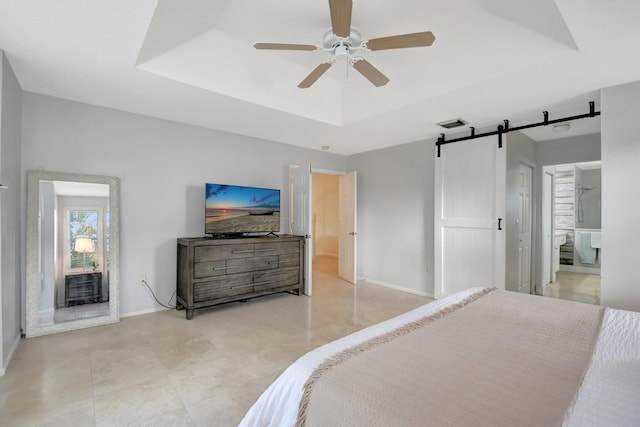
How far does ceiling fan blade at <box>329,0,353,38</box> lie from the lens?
1.71 metres

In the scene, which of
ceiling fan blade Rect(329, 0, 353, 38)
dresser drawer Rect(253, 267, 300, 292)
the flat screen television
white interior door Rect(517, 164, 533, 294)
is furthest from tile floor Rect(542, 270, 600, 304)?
ceiling fan blade Rect(329, 0, 353, 38)

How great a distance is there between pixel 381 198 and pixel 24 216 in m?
Answer: 4.49

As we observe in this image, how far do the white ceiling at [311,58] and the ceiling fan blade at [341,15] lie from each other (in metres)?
0.57

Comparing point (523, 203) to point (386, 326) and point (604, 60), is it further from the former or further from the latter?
point (386, 326)

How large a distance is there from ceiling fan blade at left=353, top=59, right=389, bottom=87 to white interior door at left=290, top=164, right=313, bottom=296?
2.21m

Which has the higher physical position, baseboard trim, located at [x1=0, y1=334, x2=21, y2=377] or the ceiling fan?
the ceiling fan

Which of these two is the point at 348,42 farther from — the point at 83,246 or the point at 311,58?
the point at 83,246

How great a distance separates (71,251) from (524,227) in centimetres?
570

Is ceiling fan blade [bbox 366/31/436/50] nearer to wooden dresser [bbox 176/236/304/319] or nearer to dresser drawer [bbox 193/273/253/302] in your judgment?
wooden dresser [bbox 176/236/304/319]

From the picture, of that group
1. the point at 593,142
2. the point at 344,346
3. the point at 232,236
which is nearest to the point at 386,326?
the point at 344,346

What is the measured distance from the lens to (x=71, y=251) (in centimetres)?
325

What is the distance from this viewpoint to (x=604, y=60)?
2.30 meters

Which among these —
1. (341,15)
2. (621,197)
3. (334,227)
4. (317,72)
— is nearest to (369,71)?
(317,72)

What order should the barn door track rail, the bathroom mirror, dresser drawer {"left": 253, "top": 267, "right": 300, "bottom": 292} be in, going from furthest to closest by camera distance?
dresser drawer {"left": 253, "top": 267, "right": 300, "bottom": 292}, the barn door track rail, the bathroom mirror
